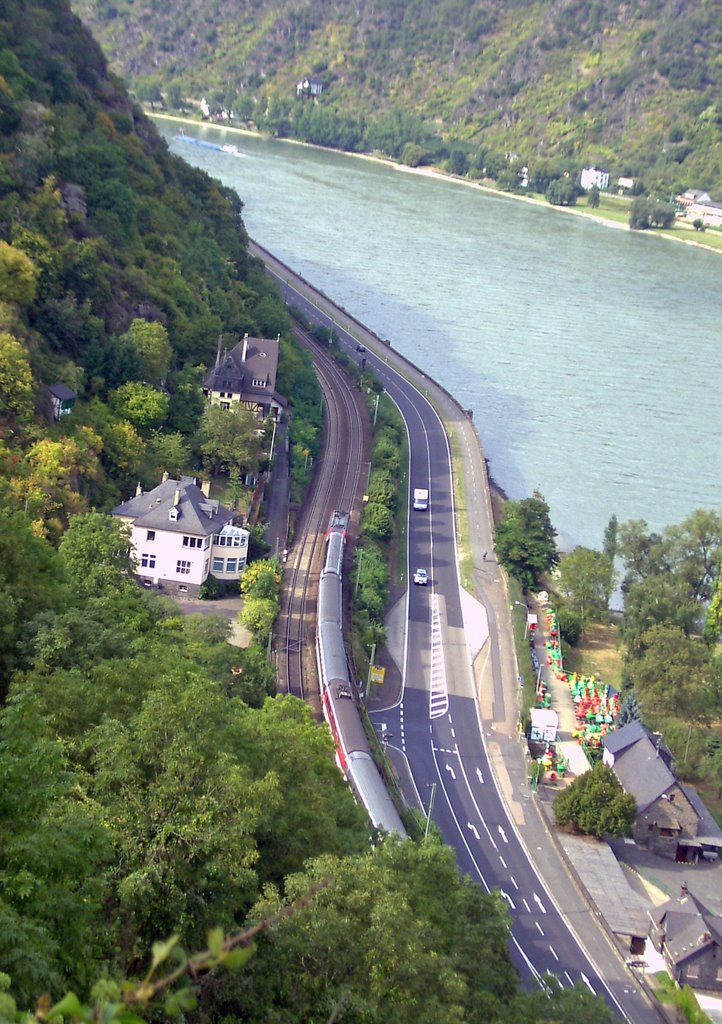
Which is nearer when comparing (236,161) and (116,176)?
(116,176)

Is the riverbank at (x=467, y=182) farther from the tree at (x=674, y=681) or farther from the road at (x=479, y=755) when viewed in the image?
the tree at (x=674, y=681)

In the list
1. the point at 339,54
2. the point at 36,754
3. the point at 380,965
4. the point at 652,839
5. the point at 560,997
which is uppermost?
the point at 339,54

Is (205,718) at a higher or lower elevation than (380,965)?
higher

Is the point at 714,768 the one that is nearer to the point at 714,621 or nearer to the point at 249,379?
the point at 714,621

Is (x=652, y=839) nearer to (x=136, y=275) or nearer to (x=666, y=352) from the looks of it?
(x=136, y=275)

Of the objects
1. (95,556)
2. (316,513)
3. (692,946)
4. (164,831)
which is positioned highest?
(164,831)

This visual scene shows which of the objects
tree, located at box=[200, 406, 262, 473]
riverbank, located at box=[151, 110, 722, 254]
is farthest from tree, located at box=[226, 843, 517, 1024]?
riverbank, located at box=[151, 110, 722, 254]

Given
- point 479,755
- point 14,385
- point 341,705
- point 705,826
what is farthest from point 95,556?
point 705,826

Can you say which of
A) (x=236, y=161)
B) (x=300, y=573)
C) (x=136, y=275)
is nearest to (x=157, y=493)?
(x=300, y=573)
